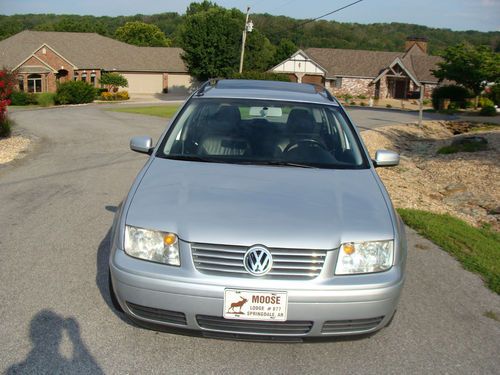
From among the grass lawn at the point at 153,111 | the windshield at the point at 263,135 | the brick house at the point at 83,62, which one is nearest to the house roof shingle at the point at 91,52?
the brick house at the point at 83,62

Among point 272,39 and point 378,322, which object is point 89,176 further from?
point 272,39

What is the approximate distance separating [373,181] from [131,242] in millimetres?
1889

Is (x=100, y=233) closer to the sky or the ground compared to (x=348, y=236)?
closer to the ground

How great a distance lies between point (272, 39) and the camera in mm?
91062

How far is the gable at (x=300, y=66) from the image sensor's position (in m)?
66.8

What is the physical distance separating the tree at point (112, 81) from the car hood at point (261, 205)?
2190 inches

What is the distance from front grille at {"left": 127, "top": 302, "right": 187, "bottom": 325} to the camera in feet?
11.8

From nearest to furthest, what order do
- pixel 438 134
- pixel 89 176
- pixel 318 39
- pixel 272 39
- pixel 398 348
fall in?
pixel 398 348 < pixel 89 176 < pixel 438 134 < pixel 272 39 < pixel 318 39

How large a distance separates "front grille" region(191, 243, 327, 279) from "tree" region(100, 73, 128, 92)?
5677 centimetres

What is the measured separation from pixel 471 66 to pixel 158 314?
157ft

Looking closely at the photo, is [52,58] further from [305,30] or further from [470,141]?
[305,30]

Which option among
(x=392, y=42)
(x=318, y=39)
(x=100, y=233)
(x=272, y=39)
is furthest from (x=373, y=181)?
(x=392, y=42)

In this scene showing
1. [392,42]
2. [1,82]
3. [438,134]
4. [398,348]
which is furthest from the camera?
[392,42]

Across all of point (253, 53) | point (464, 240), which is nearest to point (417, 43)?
point (253, 53)
